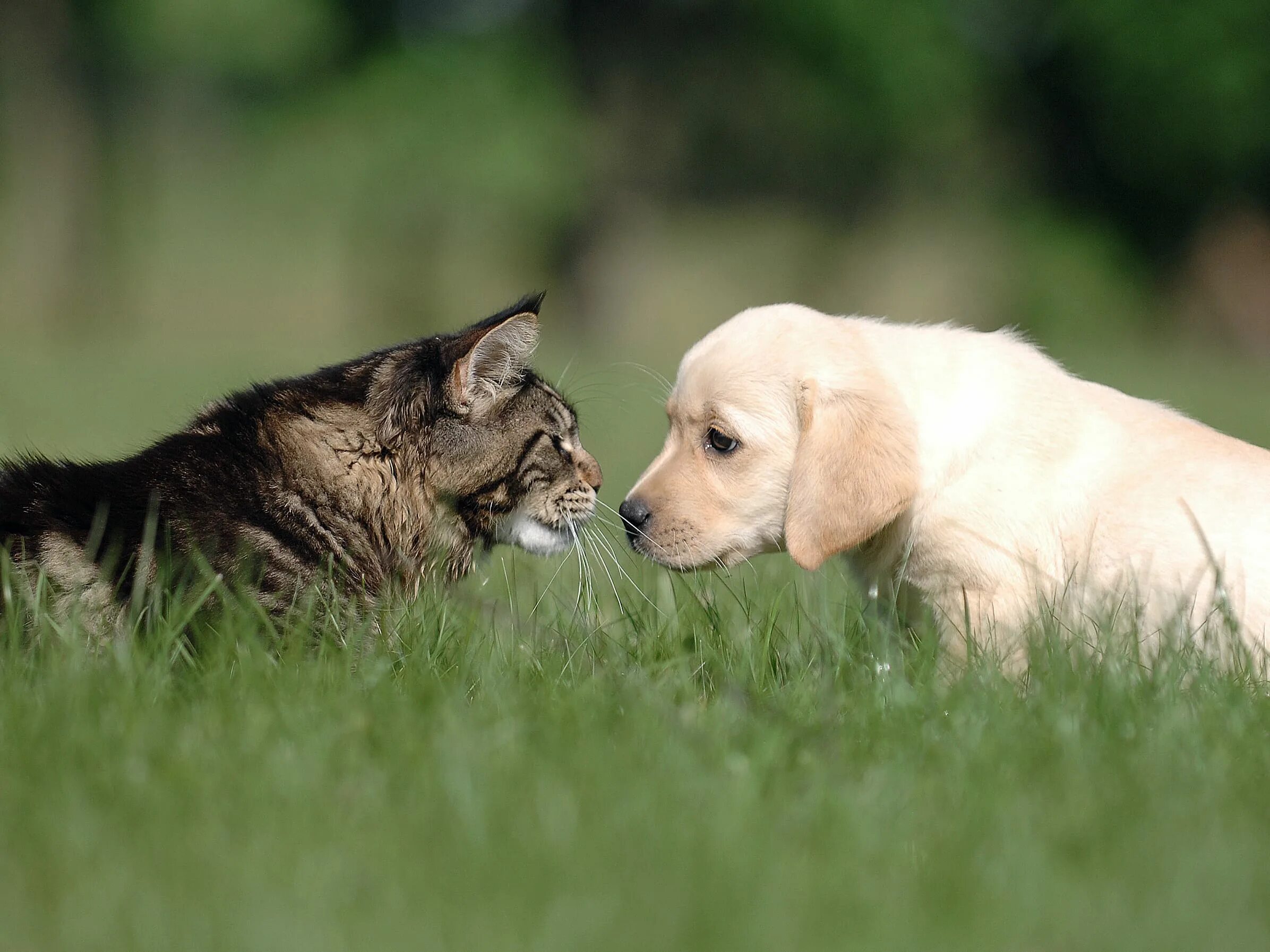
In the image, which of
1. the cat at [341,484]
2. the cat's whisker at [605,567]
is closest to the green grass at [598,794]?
the cat at [341,484]

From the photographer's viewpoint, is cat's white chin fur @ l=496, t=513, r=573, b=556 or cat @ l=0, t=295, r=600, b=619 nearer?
cat @ l=0, t=295, r=600, b=619

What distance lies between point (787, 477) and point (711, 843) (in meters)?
1.67

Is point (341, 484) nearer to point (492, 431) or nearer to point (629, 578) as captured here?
point (492, 431)

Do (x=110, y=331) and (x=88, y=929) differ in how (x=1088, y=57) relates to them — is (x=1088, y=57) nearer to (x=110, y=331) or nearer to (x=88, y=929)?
(x=110, y=331)

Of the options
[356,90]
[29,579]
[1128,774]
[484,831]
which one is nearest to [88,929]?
[484,831]

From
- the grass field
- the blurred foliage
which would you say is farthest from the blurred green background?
the grass field

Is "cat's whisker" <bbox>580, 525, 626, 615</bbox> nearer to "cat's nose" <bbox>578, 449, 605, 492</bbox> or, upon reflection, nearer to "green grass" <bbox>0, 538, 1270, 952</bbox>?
"cat's nose" <bbox>578, 449, 605, 492</bbox>

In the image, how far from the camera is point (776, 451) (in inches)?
143

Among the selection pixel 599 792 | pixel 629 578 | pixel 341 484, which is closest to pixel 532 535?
pixel 629 578

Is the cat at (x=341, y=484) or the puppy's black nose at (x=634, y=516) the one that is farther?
the puppy's black nose at (x=634, y=516)

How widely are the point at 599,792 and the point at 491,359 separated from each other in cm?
176

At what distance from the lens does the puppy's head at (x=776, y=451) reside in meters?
3.36

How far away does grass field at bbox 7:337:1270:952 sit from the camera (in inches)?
75.7

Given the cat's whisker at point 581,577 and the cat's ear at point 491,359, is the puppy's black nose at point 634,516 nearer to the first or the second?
the cat's whisker at point 581,577
